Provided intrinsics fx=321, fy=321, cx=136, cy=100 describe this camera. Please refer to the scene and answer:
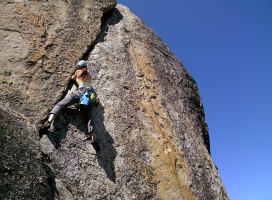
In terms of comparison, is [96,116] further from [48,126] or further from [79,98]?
[48,126]

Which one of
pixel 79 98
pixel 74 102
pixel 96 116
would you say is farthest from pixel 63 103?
pixel 96 116

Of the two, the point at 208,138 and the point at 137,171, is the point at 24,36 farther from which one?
the point at 208,138

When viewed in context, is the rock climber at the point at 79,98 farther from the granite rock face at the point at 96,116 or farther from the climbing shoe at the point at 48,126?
the granite rock face at the point at 96,116

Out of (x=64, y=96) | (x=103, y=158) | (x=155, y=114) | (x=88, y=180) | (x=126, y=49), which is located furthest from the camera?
(x=126, y=49)

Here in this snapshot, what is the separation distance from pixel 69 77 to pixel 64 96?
77 cm

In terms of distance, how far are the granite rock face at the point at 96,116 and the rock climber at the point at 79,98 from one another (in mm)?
291

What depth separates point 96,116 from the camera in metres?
10.8

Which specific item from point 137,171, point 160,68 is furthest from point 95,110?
point 160,68

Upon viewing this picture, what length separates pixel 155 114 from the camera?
12.2 metres

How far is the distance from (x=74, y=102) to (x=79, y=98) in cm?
20

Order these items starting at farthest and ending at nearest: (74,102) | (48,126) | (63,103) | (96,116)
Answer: (96,116), (74,102), (63,103), (48,126)

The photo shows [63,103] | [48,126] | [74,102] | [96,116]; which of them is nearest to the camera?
[48,126]

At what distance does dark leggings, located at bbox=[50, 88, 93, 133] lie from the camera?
9.62 meters

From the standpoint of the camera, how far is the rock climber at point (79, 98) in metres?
9.54
